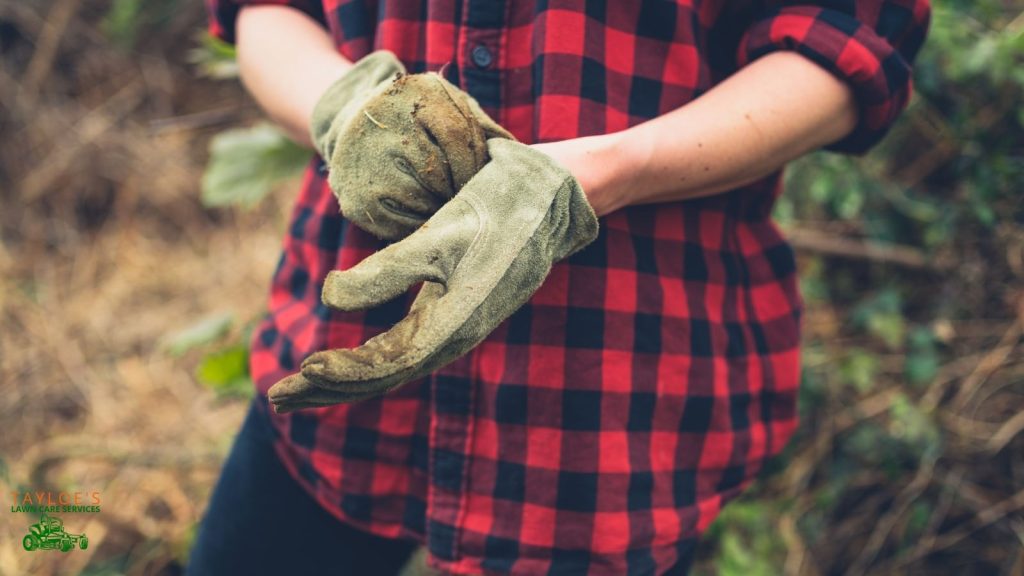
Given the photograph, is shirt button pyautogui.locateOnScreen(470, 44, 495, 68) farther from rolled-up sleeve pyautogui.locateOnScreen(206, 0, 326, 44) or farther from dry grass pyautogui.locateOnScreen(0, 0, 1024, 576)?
dry grass pyautogui.locateOnScreen(0, 0, 1024, 576)

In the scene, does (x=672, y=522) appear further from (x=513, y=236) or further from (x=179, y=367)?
(x=179, y=367)

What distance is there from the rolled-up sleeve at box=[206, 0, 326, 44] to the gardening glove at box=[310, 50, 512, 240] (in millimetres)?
289

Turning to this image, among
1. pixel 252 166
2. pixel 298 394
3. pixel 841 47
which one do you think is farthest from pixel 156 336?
pixel 841 47

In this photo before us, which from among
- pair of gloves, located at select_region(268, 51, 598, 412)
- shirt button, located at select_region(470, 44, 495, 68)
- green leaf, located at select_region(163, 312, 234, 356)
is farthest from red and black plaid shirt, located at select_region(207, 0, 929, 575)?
green leaf, located at select_region(163, 312, 234, 356)

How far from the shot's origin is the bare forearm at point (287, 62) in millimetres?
796

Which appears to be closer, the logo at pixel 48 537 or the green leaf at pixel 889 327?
the logo at pixel 48 537

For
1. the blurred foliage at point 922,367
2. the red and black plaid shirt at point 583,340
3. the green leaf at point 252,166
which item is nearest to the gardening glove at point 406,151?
the red and black plaid shirt at point 583,340

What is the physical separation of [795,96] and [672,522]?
46 cm

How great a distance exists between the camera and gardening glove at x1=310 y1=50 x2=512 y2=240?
0.62m

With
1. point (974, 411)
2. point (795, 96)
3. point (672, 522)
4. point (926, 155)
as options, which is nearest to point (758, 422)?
point (672, 522)

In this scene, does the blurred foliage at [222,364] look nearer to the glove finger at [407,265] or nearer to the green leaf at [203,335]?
the green leaf at [203,335]

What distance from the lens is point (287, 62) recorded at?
2.72ft

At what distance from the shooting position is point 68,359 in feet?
7.97

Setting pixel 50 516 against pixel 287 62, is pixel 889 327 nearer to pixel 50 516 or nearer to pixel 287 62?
pixel 287 62
